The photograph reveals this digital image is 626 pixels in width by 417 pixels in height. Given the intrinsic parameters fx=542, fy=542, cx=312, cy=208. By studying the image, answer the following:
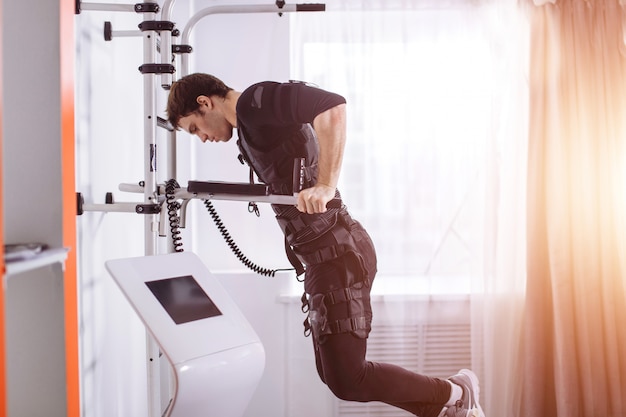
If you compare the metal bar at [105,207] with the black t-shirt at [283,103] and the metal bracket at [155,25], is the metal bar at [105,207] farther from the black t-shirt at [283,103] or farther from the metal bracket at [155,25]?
the metal bracket at [155,25]

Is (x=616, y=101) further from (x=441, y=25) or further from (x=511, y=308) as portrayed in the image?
(x=511, y=308)

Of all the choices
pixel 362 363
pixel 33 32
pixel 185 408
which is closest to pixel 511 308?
pixel 362 363

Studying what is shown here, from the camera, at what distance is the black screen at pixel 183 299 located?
4.62ft

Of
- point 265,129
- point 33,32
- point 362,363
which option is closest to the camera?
Answer: point 33,32

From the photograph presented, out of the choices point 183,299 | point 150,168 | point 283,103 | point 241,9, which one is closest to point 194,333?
point 183,299

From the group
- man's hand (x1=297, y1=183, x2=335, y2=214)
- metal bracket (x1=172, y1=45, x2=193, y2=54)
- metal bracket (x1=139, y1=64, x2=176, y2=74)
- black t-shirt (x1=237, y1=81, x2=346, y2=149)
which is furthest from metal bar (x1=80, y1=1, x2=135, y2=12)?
man's hand (x1=297, y1=183, x2=335, y2=214)

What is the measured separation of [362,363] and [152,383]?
718 mm

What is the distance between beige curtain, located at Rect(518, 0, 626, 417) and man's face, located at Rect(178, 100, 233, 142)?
1.60 metres

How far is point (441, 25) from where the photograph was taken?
2.76 metres

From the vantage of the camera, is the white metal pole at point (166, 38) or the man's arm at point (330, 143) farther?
the white metal pole at point (166, 38)

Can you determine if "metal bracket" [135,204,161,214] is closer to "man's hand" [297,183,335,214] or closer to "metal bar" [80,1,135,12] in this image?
"man's hand" [297,183,335,214]

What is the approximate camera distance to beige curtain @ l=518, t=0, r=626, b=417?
2.65m

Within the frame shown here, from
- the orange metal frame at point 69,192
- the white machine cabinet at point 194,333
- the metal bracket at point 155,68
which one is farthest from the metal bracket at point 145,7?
the white machine cabinet at point 194,333

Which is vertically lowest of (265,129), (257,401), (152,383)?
(257,401)
